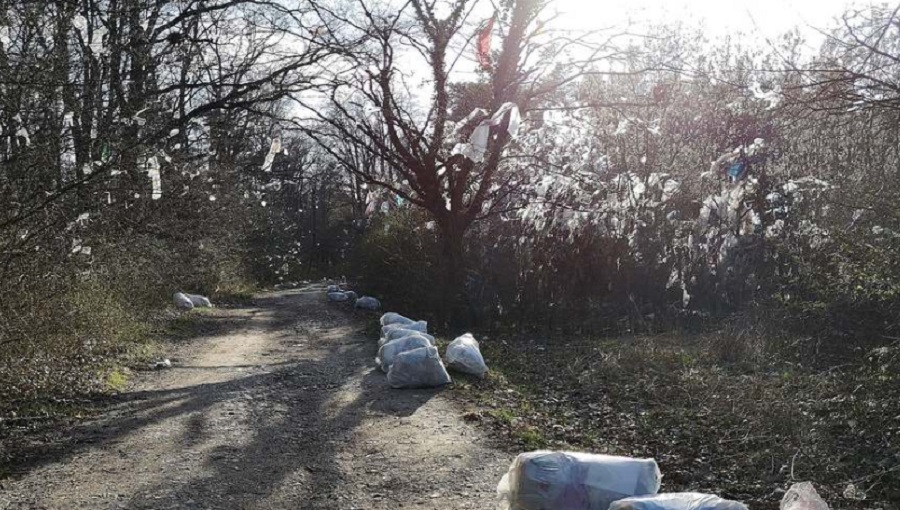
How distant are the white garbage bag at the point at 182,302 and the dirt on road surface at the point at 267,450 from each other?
287 inches

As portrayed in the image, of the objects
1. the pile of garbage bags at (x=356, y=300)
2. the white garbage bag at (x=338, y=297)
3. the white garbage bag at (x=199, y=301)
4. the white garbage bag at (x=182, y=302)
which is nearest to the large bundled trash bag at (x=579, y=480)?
the pile of garbage bags at (x=356, y=300)

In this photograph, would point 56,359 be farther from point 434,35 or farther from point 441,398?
point 434,35

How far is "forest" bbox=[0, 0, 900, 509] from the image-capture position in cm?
577

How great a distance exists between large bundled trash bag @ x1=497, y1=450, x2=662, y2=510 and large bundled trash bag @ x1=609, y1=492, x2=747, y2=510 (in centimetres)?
55

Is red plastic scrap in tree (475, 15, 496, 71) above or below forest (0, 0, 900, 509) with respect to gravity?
above

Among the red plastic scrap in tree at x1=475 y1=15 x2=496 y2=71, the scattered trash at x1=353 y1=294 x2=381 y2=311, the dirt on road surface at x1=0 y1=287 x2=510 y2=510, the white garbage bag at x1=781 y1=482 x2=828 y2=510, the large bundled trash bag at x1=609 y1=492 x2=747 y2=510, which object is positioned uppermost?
the red plastic scrap in tree at x1=475 y1=15 x2=496 y2=71

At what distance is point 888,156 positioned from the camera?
7887 mm

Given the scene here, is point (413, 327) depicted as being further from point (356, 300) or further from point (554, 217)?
point (356, 300)

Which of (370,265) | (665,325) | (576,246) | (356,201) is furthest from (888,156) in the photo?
(356,201)

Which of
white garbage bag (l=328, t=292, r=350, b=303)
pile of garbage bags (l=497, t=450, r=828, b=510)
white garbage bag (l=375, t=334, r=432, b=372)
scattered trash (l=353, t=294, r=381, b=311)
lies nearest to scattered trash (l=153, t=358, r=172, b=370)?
white garbage bag (l=375, t=334, r=432, b=372)

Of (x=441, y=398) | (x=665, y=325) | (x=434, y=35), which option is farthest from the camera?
(x=434, y=35)

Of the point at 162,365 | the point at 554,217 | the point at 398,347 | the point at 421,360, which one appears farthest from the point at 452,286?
the point at 421,360

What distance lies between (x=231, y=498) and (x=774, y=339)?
590 centimetres

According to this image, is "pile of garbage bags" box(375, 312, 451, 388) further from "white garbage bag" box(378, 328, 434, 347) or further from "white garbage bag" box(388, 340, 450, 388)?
"white garbage bag" box(378, 328, 434, 347)
